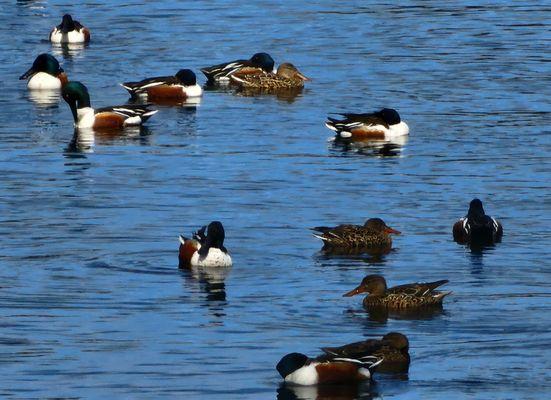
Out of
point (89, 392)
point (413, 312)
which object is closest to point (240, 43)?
point (413, 312)

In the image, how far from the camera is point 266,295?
2080 cm

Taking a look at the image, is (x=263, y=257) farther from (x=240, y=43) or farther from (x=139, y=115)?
(x=240, y=43)

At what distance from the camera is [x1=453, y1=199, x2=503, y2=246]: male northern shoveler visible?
23281mm

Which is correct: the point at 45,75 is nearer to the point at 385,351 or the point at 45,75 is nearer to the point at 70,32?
the point at 70,32

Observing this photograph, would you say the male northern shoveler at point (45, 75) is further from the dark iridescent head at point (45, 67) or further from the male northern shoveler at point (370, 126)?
the male northern shoveler at point (370, 126)

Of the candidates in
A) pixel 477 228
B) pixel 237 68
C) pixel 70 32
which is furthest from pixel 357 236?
Result: pixel 70 32

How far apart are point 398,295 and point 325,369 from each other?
312cm

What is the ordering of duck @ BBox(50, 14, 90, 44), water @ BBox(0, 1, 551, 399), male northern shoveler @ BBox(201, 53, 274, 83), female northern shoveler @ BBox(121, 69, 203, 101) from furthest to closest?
duck @ BBox(50, 14, 90, 44) < male northern shoveler @ BBox(201, 53, 274, 83) < female northern shoveler @ BBox(121, 69, 203, 101) < water @ BBox(0, 1, 551, 399)

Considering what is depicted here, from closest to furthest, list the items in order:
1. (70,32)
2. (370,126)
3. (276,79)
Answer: (370,126)
(276,79)
(70,32)

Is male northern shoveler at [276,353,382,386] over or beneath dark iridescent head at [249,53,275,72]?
beneath

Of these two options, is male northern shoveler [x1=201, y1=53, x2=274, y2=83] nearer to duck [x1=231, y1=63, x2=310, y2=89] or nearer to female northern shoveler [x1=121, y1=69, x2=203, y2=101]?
duck [x1=231, y1=63, x2=310, y2=89]

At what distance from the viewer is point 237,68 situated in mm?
37469

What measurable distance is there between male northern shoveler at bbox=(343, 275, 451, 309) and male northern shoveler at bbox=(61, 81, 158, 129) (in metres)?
13.4

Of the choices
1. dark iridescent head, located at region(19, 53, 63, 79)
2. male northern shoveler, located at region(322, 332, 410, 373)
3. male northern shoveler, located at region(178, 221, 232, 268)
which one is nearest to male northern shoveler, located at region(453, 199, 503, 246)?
male northern shoveler, located at region(178, 221, 232, 268)
